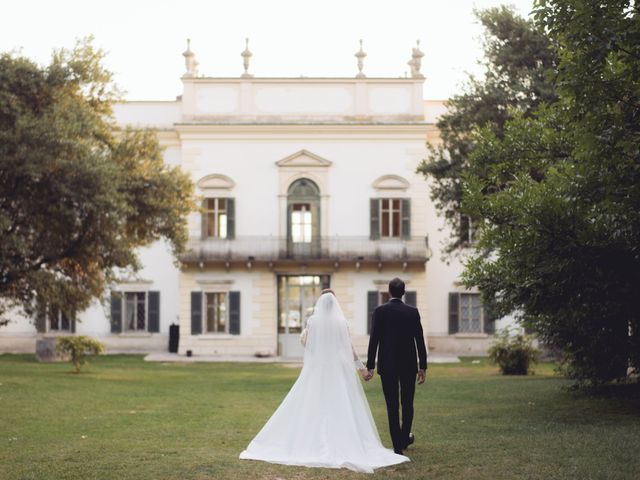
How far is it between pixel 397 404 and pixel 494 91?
15.2 meters

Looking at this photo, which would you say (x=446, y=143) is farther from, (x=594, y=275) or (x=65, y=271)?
(x=594, y=275)

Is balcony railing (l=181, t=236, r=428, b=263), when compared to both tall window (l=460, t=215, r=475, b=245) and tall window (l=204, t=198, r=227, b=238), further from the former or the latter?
tall window (l=460, t=215, r=475, b=245)

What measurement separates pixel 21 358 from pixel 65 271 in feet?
32.3

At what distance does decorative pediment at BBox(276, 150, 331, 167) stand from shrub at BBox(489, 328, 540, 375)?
12566 mm

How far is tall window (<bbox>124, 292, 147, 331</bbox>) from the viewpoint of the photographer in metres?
35.4

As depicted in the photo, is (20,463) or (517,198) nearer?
(20,463)

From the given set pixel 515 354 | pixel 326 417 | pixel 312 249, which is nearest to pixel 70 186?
pixel 515 354

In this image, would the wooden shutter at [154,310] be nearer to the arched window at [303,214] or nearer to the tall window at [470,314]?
the arched window at [303,214]

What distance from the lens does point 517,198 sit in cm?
1121

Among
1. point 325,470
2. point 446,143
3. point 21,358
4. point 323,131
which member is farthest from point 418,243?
point 325,470

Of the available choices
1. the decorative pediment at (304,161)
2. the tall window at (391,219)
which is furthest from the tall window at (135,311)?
the tall window at (391,219)

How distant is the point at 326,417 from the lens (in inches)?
369

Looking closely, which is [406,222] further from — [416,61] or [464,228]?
[464,228]

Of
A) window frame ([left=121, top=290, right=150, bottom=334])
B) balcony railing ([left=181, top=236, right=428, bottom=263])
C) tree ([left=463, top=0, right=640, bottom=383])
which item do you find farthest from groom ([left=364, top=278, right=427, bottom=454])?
window frame ([left=121, top=290, right=150, bottom=334])
